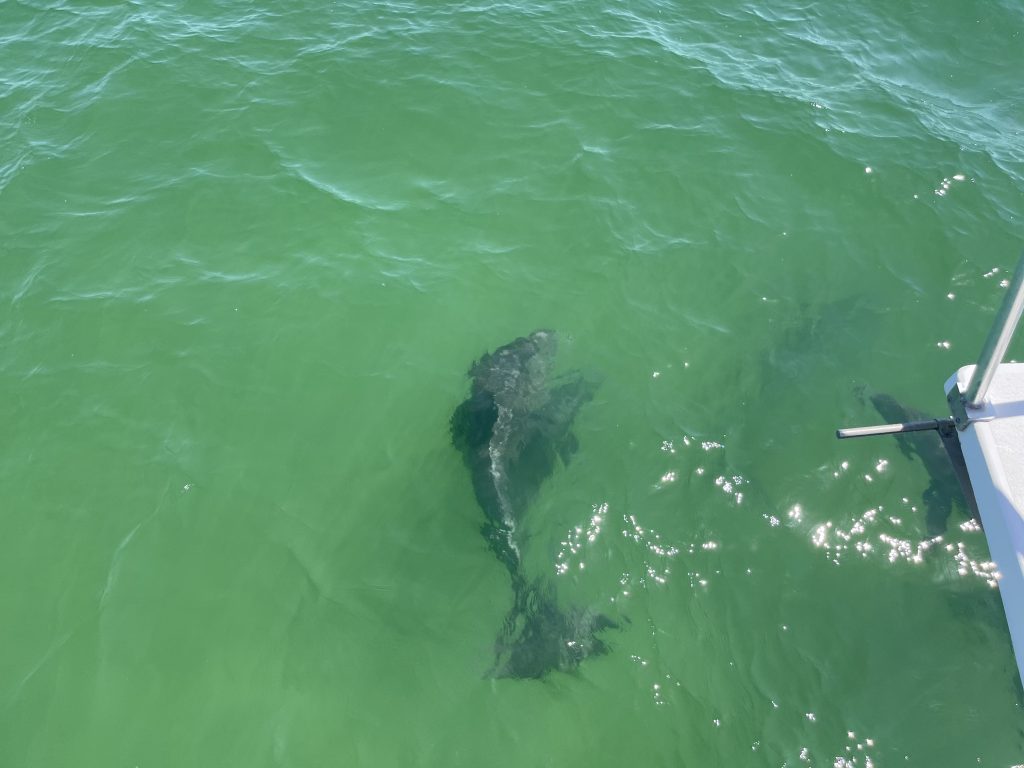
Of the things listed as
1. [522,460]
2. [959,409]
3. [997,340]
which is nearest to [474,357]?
[522,460]

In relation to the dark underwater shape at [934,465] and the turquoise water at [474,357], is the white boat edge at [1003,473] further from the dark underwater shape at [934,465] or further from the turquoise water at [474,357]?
the turquoise water at [474,357]

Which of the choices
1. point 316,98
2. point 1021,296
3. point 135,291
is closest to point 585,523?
point 1021,296

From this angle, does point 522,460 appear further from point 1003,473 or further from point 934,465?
point 1003,473

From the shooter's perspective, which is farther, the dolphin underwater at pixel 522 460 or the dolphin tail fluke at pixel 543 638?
the dolphin underwater at pixel 522 460

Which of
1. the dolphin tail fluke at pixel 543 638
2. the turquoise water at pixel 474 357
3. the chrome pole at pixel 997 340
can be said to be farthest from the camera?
the dolphin tail fluke at pixel 543 638

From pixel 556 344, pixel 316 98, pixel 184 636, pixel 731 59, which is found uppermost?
pixel 731 59

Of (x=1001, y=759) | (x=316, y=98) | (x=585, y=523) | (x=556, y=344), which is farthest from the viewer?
(x=316, y=98)

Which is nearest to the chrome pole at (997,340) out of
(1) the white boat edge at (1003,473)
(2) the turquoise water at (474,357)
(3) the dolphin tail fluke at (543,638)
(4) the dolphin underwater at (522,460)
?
(1) the white boat edge at (1003,473)

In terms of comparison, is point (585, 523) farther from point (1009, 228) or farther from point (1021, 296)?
point (1009, 228)

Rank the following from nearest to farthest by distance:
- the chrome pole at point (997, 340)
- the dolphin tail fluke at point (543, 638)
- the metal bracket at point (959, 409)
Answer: the chrome pole at point (997, 340) < the dolphin tail fluke at point (543, 638) < the metal bracket at point (959, 409)
